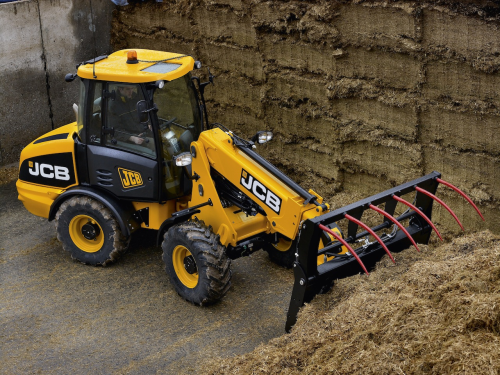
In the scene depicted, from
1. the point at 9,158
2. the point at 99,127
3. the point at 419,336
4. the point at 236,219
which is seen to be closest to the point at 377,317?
the point at 419,336

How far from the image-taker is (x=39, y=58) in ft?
32.4

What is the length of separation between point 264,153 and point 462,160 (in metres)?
3.14

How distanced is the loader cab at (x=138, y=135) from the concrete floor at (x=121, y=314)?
1.04m

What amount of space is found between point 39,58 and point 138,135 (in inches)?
179

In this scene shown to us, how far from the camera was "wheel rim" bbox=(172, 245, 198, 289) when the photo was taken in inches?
246

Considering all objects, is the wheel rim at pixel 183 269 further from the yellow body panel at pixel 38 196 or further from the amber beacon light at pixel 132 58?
the amber beacon light at pixel 132 58

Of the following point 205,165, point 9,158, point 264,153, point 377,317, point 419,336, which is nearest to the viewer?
point 419,336

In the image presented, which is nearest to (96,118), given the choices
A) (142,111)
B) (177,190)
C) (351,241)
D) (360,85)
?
(142,111)

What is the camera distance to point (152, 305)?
20.6ft

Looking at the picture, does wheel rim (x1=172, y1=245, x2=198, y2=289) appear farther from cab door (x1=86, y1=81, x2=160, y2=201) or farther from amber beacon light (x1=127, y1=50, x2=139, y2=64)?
amber beacon light (x1=127, y1=50, x2=139, y2=64)

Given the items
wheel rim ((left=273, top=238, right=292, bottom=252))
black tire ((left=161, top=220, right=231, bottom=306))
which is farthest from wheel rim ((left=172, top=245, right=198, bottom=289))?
wheel rim ((left=273, top=238, right=292, bottom=252))

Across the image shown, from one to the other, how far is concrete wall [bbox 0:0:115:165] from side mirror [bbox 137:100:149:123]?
467cm

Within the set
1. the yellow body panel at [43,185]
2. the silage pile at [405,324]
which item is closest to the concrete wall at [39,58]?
the yellow body panel at [43,185]

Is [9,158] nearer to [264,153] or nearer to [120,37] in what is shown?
[120,37]
